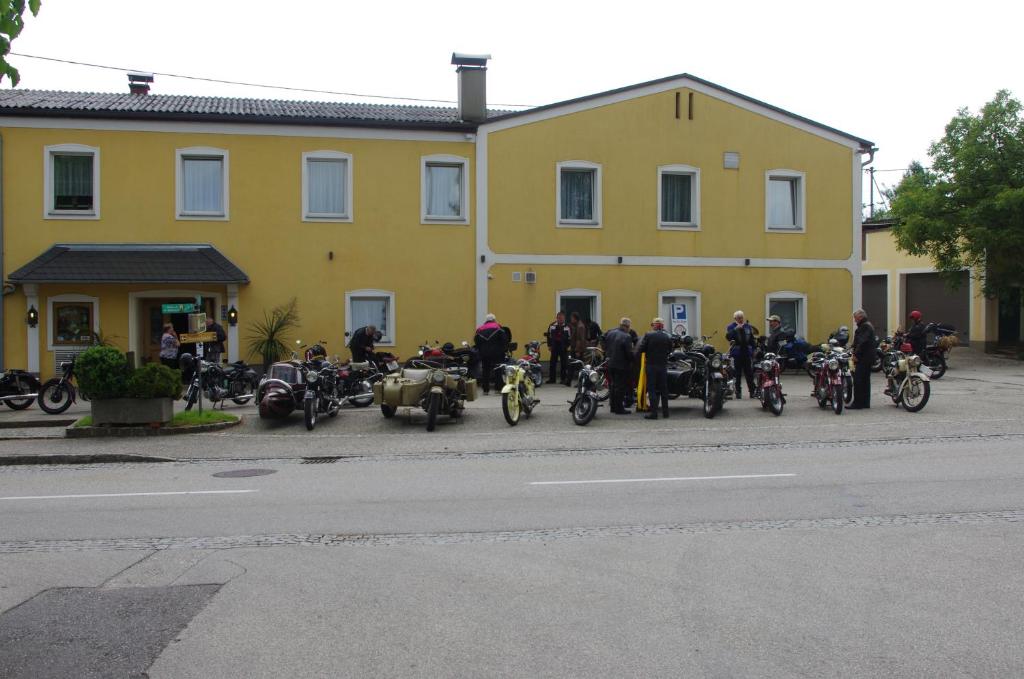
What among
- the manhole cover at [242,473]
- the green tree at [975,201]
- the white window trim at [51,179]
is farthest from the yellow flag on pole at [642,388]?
the green tree at [975,201]

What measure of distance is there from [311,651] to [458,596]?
1.22 m

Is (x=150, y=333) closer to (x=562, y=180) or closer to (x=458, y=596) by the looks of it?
(x=562, y=180)


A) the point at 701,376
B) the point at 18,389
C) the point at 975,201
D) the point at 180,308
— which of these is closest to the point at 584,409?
the point at 701,376

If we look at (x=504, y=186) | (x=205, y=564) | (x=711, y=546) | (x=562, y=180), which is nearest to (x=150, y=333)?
(x=504, y=186)

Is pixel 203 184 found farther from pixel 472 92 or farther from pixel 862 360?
pixel 862 360

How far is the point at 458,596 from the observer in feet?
19.7

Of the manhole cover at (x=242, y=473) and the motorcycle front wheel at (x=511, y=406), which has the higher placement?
the motorcycle front wheel at (x=511, y=406)

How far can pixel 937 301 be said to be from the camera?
38594 mm

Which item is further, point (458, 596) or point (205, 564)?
point (205, 564)

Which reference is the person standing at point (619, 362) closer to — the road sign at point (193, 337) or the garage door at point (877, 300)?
the road sign at point (193, 337)

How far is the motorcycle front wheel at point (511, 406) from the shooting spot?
1609 cm

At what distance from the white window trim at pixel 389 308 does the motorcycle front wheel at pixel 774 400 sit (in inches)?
406

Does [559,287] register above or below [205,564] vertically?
above

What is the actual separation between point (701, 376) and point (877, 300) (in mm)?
26985
